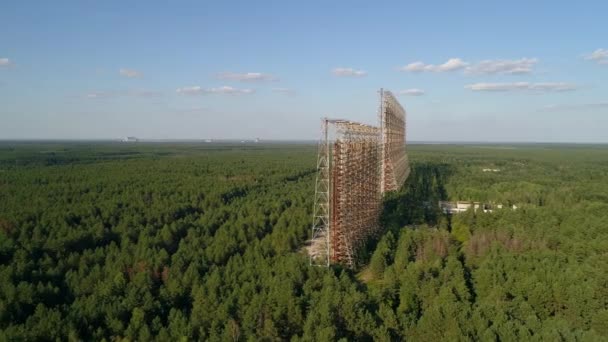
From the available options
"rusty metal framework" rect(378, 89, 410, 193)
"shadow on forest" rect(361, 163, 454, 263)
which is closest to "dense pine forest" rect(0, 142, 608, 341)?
"shadow on forest" rect(361, 163, 454, 263)

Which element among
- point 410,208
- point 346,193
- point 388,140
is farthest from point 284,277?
point 388,140

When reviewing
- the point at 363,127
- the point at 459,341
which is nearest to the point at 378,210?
the point at 363,127

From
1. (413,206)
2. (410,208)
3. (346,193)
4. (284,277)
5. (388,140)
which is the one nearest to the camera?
(284,277)

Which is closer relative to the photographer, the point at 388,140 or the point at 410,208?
the point at 410,208

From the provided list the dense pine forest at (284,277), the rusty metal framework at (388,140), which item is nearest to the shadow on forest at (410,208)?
the dense pine forest at (284,277)

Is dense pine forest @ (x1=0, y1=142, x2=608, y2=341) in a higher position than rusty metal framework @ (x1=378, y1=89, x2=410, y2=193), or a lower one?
lower

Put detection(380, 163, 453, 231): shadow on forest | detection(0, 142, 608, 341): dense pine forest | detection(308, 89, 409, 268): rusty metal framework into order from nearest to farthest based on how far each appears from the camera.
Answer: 1. detection(0, 142, 608, 341): dense pine forest
2. detection(308, 89, 409, 268): rusty metal framework
3. detection(380, 163, 453, 231): shadow on forest

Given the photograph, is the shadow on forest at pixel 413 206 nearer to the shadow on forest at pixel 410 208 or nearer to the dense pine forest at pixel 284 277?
the shadow on forest at pixel 410 208

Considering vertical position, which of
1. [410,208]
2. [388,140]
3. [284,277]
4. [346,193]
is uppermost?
[388,140]

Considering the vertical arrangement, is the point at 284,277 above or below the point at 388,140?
below

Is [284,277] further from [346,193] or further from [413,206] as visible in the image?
[413,206]

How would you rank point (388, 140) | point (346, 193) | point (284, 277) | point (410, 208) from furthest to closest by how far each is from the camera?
point (388, 140) → point (410, 208) → point (346, 193) → point (284, 277)

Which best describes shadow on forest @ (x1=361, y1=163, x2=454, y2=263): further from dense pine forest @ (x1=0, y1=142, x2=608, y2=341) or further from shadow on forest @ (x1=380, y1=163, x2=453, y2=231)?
dense pine forest @ (x1=0, y1=142, x2=608, y2=341)
